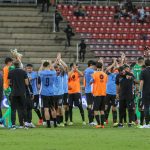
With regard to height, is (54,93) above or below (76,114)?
above

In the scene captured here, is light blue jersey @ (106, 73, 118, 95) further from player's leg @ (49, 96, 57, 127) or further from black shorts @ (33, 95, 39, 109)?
player's leg @ (49, 96, 57, 127)

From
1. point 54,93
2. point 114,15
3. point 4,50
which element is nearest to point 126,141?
point 54,93

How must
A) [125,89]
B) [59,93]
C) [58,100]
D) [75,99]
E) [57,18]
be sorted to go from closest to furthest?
[125,89] < [59,93] < [58,100] < [75,99] < [57,18]

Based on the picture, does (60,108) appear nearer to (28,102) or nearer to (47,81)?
(28,102)

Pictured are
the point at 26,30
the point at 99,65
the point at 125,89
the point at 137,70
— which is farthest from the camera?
the point at 26,30

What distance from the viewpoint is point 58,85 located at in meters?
28.0

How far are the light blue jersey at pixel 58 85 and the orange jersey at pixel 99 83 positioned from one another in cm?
180

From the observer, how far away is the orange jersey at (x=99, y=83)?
85.9 ft

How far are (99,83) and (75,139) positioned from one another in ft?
18.0

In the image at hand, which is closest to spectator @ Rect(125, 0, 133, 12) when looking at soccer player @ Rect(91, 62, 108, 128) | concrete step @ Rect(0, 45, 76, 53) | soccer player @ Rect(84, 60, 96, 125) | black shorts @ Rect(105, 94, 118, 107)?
concrete step @ Rect(0, 45, 76, 53)

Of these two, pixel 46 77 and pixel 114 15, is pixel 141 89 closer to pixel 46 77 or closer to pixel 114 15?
pixel 46 77

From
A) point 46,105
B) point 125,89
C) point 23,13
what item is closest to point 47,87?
point 46,105

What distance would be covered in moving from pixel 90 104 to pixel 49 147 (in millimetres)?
10570

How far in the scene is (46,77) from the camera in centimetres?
2619
